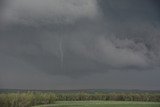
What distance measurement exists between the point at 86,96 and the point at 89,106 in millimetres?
2430

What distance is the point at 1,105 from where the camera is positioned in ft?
15.4

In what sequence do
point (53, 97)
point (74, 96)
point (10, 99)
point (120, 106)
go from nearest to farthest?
point (10, 99) → point (120, 106) → point (53, 97) → point (74, 96)

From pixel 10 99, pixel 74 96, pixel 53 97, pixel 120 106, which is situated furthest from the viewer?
pixel 74 96

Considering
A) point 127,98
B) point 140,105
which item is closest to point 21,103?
point 140,105

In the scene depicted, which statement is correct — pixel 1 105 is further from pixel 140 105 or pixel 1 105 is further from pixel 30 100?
pixel 140 105

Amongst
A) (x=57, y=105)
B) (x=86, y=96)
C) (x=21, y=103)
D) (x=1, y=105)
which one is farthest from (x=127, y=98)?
(x=1, y=105)

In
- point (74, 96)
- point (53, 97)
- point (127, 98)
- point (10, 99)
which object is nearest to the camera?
point (10, 99)

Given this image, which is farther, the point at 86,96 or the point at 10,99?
the point at 86,96

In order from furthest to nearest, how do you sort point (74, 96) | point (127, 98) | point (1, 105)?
point (127, 98) < point (74, 96) < point (1, 105)

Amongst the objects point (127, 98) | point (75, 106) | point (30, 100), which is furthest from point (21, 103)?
point (127, 98)

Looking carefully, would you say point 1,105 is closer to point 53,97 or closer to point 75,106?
point 75,106

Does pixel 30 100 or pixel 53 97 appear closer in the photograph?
pixel 30 100

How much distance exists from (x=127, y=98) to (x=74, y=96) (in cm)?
140

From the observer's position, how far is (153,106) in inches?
208
